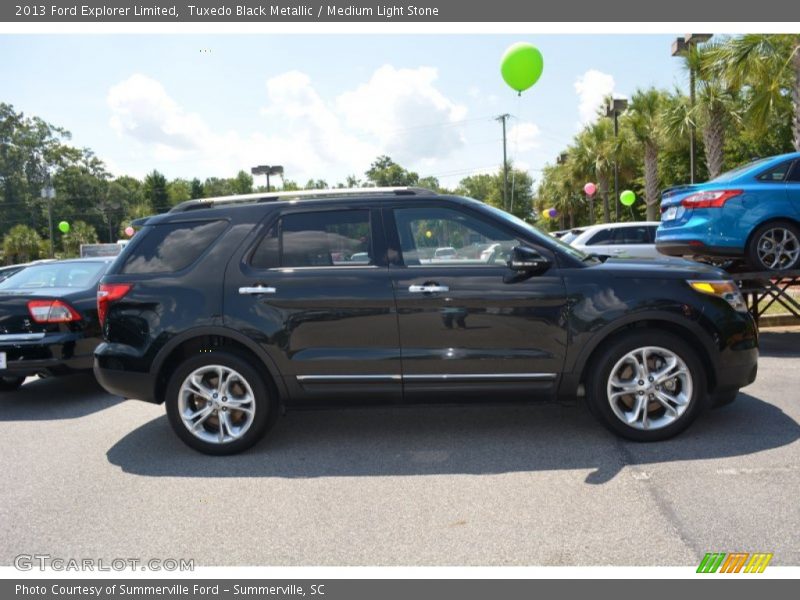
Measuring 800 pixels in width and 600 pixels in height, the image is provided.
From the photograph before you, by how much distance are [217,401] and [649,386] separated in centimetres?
314

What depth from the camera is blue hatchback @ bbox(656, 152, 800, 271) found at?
728 centimetres

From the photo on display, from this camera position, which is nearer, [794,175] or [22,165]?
[794,175]

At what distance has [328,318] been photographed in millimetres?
4605

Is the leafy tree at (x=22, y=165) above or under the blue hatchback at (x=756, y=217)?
above

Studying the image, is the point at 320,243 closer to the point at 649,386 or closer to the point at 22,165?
the point at 649,386

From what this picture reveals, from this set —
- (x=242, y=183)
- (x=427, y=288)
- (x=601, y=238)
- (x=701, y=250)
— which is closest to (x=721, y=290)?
(x=427, y=288)

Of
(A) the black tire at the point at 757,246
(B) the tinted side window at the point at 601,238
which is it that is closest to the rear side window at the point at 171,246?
(A) the black tire at the point at 757,246

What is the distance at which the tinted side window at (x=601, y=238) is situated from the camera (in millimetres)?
14500

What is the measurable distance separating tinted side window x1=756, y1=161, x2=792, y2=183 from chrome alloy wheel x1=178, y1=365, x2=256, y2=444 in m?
6.34

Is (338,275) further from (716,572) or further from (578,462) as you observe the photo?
(716,572)

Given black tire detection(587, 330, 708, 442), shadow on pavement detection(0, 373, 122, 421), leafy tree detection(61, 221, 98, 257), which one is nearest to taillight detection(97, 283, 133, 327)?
shadow on pavement detection(0, 373, 122, 421)

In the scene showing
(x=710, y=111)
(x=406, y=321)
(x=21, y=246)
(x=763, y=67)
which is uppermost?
(x=710, y=111)

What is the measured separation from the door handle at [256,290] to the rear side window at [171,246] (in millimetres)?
484

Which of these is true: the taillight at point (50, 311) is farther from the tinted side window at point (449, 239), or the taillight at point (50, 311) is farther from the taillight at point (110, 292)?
the tinted side window at point (449, 239)
